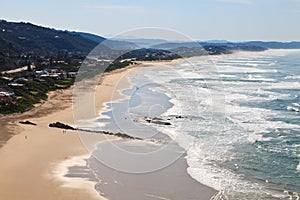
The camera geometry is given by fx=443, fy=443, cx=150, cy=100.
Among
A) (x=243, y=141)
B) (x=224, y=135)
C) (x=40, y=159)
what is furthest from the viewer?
(x=224, y=135)

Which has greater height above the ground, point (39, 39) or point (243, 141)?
point (39, 39)

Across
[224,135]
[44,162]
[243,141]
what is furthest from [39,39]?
[44,162]

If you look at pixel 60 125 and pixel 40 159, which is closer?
pixel 40 159

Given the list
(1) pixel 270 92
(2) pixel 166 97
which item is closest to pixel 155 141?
(2) pixel 166 97

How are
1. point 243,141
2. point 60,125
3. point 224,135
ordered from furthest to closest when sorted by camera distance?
point 60,125, point 224,135, point 243,141

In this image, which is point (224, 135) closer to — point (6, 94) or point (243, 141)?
point (243, 141)

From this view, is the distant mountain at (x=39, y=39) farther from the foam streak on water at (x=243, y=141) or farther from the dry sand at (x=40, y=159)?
the dry sand at (x=40, y=159)

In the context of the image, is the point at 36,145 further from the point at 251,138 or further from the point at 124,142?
the point at 251,138

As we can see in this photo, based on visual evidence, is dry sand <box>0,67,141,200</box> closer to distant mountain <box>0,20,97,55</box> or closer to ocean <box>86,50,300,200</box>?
ocean <box>86,50,300,200</box>
